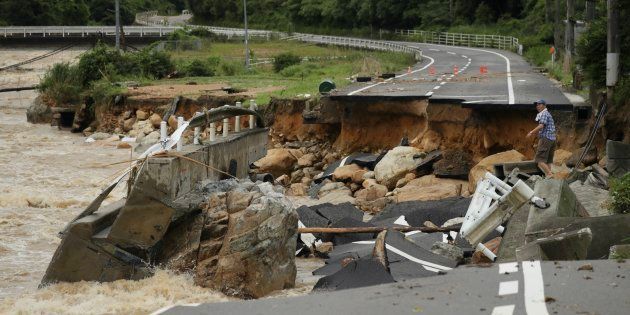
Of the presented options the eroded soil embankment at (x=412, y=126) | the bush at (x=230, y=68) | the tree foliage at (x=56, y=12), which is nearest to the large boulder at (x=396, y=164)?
the eroded soil embankment at (x=412, y=126)

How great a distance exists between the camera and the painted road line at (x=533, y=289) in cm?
925

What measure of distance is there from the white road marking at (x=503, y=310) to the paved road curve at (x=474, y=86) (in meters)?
14.8

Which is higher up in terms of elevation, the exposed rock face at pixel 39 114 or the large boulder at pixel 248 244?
the large boulder at pixel 248 244

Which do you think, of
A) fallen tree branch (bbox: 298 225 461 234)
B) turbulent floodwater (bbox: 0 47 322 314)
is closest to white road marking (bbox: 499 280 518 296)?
turbulent floodwater (bbox: 0 47 322 314)

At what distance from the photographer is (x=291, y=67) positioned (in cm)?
5244

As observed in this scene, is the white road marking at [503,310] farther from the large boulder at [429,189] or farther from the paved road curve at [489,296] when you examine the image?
the large boulder at [429,189]

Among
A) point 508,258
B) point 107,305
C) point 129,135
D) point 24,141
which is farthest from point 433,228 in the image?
point 24,141

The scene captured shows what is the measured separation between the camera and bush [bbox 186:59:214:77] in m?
51.1

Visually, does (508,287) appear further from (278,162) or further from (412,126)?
(278,162)

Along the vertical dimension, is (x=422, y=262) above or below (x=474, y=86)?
below

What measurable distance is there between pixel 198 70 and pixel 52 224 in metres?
32.3

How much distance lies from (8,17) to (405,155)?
78.9 metres

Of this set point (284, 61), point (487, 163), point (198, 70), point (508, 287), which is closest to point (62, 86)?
point (198, 70)

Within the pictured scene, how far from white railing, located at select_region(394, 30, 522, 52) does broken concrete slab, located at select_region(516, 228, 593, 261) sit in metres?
52.3
